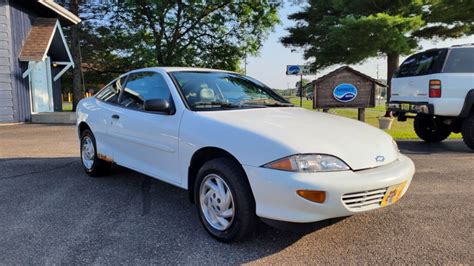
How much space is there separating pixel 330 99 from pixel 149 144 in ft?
21.3

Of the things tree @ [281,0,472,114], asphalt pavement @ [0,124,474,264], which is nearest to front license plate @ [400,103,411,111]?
asphalt pavement @ [0,124,474,264]

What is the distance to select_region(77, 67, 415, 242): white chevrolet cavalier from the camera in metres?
2.71

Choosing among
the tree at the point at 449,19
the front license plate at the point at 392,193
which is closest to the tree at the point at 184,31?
the tree at the point at 449,19

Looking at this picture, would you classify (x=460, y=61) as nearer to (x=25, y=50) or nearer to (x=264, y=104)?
(x=264, y=104)

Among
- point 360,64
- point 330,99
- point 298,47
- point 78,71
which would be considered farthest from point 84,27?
point 330,99

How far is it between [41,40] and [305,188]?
13752mm

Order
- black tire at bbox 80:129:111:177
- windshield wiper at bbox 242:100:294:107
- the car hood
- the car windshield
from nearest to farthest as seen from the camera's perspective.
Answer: the car hood, the car windshield, windshield wiper at bbox 242:100:294:107, black tire at bbox 80:129:111:177

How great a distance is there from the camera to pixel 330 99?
9477 millimetres

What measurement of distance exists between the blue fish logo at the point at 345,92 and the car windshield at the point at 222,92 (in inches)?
205

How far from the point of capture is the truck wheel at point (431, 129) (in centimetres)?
864

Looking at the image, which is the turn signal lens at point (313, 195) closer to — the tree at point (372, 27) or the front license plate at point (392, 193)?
the front license plate at point (392, 193)

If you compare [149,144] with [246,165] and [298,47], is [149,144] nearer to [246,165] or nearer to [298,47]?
[246,165]

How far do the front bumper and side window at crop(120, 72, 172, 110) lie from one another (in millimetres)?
1540

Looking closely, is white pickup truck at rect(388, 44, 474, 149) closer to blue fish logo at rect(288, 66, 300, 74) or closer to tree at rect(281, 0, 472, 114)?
blue fish logo at rect(288, 66, 300, 74)
